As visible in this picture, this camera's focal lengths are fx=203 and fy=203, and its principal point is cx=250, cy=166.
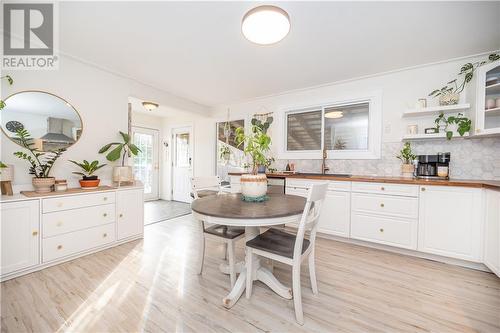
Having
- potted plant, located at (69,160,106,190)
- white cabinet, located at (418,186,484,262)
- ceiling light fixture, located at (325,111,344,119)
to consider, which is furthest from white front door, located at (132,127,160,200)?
white cabinet, located at (418,186,484,262)

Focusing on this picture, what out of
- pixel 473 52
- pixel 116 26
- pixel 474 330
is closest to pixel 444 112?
pixel 473 52

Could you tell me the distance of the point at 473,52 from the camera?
2.47m

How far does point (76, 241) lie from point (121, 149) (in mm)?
1257

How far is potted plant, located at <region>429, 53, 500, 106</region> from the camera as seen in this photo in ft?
8.21

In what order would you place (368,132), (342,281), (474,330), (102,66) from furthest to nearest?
(368,132)
(102,66)
(342,281)
(474,330)

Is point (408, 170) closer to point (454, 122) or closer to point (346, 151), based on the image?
point (454, 122)

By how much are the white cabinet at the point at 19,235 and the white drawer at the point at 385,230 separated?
3635 millimetres

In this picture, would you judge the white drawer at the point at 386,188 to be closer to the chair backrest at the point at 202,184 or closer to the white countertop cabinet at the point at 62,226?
the chair backrest at the point at 202,184

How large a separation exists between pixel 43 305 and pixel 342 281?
2518 mm

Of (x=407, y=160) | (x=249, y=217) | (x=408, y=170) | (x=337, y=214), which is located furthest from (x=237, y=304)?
(x=407, y=160)

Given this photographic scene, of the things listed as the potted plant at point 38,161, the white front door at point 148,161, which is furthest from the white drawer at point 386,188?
the white front door at point 148,161

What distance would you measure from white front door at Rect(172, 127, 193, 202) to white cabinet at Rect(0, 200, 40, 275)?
132 inches

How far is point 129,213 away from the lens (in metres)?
2.86

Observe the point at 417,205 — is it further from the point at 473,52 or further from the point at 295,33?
the point at 295,33
